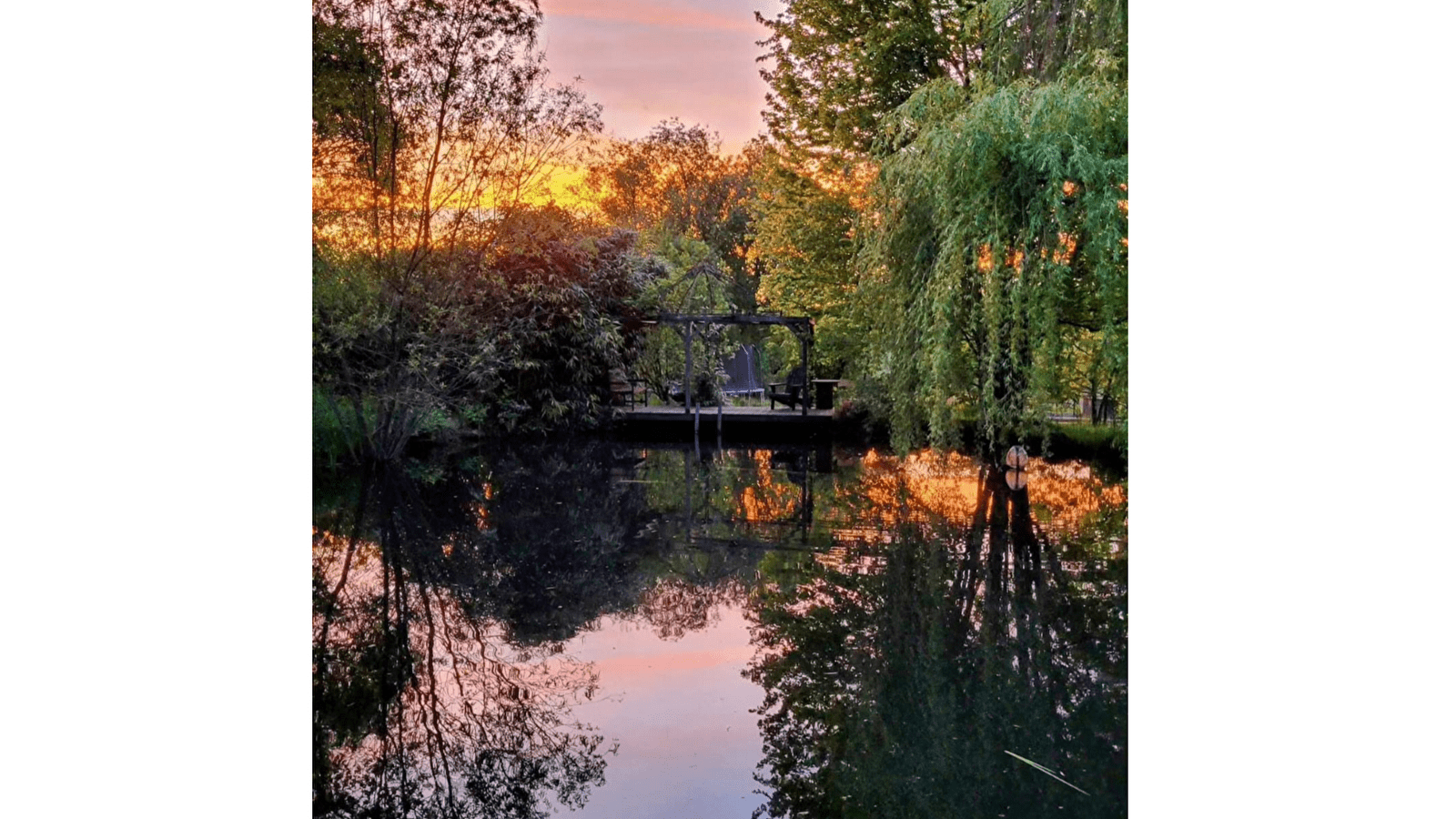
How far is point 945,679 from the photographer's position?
3256 mm

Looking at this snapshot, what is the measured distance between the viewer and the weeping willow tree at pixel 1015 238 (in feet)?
13.5

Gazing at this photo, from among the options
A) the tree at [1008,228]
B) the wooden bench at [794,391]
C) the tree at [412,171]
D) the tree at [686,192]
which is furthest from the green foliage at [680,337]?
the tree at [1008,228]

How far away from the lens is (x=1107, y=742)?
2795mm

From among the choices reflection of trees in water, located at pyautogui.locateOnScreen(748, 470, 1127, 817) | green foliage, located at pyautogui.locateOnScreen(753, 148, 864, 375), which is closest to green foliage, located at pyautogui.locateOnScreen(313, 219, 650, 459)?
green foliage, located at pyautogui.locateOnScreen(753, 148, 864, 375)

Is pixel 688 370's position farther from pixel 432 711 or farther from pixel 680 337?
pixel 432 711

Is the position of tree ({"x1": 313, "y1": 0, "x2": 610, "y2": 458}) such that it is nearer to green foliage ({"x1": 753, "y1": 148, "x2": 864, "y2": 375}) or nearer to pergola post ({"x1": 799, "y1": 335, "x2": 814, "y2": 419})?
green foliage ({"x1": 753, "y1": 148, "x2": 864, "y2": 375})

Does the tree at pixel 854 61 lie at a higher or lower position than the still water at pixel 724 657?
higher

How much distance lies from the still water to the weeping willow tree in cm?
85

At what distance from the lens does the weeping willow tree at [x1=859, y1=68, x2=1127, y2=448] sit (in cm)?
411

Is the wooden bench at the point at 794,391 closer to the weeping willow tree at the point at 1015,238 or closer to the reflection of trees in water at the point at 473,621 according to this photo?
the reflection of trees in water at the point at 473,621

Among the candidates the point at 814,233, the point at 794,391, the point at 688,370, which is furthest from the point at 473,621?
the point at 688,370

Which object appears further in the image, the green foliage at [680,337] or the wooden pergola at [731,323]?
the green foliage at [680,337]

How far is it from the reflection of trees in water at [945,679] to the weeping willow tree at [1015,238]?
2.22ft
